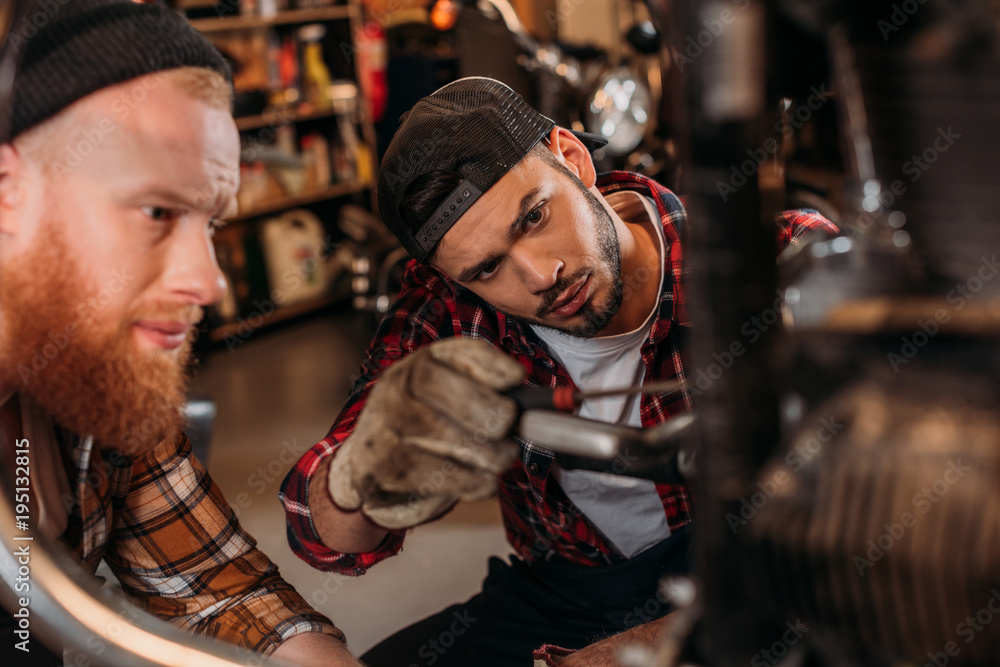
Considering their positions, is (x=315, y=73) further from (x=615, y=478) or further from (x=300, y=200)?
(x=615, y=478)

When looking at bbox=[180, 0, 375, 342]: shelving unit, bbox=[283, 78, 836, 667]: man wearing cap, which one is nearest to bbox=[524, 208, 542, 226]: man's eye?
bbox=[283, 78, 836, 667]: man wearing cap

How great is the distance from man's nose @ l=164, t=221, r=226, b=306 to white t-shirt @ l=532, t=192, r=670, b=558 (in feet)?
1.56

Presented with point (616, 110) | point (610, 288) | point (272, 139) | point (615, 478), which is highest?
point (610, 288)

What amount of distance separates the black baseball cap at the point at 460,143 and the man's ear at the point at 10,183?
1.22ft

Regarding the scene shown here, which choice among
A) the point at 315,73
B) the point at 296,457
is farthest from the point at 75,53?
the point at 315,73

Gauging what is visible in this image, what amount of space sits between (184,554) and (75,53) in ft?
1.51

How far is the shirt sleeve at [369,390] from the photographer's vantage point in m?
0.79

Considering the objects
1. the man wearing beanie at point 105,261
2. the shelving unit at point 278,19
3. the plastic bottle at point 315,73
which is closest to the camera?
the man wearing beanie at point 105,261

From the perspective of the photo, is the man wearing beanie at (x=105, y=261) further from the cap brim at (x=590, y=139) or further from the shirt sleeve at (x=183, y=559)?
the cap brim at (x=590, y=139)

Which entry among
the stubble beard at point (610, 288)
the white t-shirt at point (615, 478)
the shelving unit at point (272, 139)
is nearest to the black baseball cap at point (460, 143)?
the stubble beard at point (610, 288)

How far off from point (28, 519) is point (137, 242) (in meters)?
0.21

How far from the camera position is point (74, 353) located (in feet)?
2.22


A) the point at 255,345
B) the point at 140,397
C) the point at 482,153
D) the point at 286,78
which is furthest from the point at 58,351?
the point at 286,78

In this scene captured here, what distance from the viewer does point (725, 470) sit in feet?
1.26
